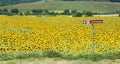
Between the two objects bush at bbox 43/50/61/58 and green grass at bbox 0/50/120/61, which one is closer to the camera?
green grass at bbox 0/50/120/61

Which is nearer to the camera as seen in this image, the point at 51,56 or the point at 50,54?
the point at 51,56

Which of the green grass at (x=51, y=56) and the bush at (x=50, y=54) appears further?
the bush at (x=50, y=54)

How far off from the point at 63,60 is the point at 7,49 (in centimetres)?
347

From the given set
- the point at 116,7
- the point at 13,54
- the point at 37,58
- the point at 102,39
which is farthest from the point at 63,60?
the point at 116,7

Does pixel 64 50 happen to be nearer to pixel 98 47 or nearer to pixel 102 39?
pixel 98 47

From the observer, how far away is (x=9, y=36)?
2130 centimetres

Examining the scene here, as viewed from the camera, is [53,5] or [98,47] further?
[53,5]

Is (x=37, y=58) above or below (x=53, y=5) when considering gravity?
above

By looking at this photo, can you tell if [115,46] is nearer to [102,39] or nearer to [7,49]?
[102,39]

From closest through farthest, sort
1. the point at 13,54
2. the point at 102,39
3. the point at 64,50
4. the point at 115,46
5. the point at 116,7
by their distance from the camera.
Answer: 1. the point at 13,54
2. the point at 64,50
3. the point at 115,46
4. the point at 102,39
5. the point at 116,7

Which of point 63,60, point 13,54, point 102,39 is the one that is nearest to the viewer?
point 63,60

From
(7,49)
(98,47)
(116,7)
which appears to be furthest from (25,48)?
(116,7)

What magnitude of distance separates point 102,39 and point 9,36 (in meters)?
5.01

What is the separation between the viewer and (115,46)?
18.8m
